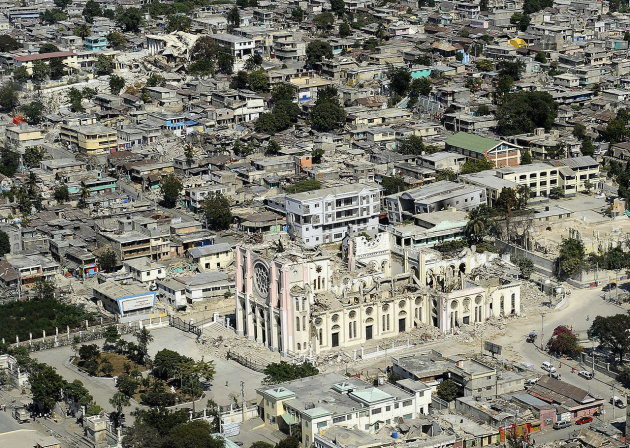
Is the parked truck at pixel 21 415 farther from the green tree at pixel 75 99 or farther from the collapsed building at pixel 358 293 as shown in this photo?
the green tree at pixel 75 99

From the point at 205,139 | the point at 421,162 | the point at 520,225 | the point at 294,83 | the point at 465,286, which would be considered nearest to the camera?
the point at 465,286

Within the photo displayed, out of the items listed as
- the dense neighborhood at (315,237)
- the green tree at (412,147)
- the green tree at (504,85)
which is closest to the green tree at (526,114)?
the dense neighborhood at (315,237)

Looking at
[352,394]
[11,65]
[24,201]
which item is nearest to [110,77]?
[11,65]

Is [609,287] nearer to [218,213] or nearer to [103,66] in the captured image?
[218,213]

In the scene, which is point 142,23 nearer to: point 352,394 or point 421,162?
point 421,162

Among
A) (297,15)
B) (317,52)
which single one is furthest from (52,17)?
(317,52)

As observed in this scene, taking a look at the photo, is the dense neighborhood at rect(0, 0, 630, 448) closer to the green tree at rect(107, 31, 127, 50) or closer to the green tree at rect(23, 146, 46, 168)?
the green tree at rect(23, 146, 46, 168)

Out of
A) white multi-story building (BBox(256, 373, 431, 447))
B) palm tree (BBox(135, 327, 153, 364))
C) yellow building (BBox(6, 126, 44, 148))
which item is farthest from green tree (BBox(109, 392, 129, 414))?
yellow building (BBox(6, 126, 44, 148))
